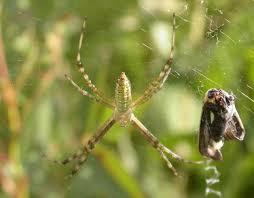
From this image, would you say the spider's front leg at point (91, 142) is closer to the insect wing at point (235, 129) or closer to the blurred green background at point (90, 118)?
the blurred green background at point (90, 118)

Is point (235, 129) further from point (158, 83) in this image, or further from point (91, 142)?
point (91, 142)

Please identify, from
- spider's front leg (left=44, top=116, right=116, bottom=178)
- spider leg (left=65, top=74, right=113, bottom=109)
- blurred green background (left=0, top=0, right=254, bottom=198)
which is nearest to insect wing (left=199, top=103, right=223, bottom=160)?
spider leg (left=65, top=74, right=113, bottom=109)

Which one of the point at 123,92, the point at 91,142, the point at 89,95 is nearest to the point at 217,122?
the point at 123,92

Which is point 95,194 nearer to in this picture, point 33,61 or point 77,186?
point 77,186

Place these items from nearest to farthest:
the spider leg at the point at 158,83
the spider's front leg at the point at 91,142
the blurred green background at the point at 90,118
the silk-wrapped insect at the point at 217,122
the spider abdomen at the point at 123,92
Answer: the silk-wrapped insect at the point at 217,122
the spider abdomen at the point at 123,92
the spider leg at the point at 158,83
the spider's front leg at the point at 91,142
the blurred green background at the point at 90,118

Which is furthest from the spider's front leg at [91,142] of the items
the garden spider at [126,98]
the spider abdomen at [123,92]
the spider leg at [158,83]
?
the spider abdomen at [123,92]

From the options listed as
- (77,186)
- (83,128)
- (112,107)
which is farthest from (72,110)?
(112,107)
